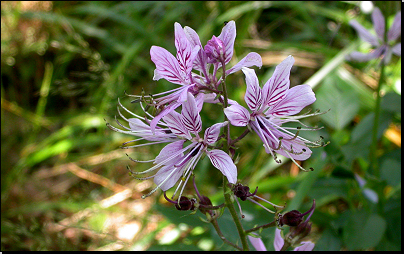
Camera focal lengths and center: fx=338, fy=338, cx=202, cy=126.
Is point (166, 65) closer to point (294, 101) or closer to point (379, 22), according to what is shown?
point (294, 101)

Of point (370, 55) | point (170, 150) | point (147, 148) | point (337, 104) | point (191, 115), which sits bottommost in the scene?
point (147, 148)

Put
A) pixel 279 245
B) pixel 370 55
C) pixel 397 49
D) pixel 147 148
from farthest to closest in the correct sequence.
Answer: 1. pixel 147 148
2. pixel 370 55
3. pixel 397 49
4. pixel 279 245

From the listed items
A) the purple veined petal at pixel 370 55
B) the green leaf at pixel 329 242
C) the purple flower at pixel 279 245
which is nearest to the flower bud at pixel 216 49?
the purple flower at pixel 279 245

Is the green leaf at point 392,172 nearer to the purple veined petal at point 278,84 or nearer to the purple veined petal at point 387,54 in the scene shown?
the purple veined petal at point 387,54

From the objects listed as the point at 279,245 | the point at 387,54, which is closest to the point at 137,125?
the point at 279,245

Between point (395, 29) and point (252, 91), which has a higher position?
point (252, 91)

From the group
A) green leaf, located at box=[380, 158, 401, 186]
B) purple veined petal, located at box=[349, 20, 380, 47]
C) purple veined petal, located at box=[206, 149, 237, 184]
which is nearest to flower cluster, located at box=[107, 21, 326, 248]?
purple veined petal, located at box=[206, 149, 237, 184]
